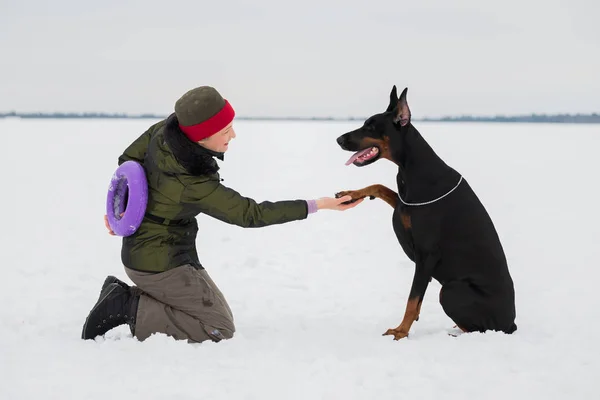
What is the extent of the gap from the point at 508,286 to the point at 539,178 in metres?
12.1

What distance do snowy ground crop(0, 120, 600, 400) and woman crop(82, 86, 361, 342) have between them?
0.57 feet

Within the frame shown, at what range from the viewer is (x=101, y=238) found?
7812 mm

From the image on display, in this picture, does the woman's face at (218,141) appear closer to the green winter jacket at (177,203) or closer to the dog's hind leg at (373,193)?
the green winter jacket at (177,203)

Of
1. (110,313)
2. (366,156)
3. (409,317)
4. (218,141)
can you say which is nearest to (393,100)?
(366,156)

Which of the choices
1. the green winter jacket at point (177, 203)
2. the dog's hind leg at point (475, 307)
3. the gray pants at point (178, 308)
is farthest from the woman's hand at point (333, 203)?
the gray pants at point (178, 308)

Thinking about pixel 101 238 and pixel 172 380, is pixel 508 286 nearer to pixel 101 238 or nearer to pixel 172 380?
pixel 172 380

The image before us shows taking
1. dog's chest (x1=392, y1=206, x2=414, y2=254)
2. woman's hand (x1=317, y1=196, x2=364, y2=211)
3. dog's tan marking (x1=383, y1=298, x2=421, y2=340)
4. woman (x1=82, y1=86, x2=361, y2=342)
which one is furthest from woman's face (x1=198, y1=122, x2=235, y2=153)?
dog's tan marking (x1=383, y1=298, x2=421, y2=340)

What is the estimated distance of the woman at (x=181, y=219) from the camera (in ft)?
12.2

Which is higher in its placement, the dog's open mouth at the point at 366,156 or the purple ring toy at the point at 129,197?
the dog's open mouth at the point at 366,156

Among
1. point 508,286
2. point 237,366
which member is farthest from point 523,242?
point 237,366

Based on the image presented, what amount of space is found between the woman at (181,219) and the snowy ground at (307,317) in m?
0.17

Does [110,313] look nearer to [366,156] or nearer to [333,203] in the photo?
[333,203]

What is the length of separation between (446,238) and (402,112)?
907 mm

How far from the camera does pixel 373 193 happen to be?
4.15 meters
